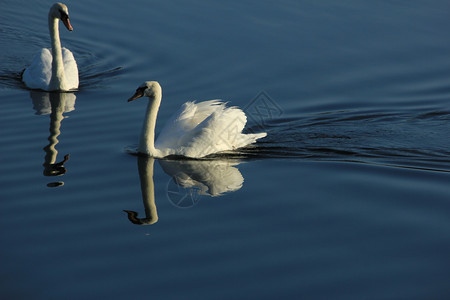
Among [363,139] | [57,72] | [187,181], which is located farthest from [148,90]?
[57,72]

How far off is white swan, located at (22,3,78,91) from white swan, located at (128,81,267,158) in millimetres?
4118

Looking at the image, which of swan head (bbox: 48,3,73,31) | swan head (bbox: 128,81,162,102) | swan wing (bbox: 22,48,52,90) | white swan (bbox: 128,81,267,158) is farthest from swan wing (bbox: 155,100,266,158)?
swan head (bbox: 48,3,73,31)

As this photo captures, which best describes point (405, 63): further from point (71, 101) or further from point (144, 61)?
point (71, 101)

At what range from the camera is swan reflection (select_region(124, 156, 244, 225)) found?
9.68 m

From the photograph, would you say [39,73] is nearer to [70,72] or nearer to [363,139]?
[70,72]

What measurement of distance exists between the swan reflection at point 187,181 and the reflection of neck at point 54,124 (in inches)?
54.9

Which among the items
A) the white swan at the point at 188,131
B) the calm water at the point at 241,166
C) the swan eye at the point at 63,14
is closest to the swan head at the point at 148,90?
the white swan at the point at 188,131

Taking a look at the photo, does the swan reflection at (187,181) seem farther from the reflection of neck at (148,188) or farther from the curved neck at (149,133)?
the curved neck at (149,133)

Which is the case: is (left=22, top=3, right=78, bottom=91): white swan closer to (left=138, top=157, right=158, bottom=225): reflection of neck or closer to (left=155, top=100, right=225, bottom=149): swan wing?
(left=155, top=100, right=225, bottom=149): swan wing

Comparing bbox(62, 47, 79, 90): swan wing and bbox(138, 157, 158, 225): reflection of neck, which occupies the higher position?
bbox(62, 47, 79, 90): swan wing

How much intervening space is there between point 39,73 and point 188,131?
17.0ft

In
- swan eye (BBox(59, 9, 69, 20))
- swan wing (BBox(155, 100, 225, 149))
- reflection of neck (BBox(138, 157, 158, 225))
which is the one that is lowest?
reflection of neck (BBox(138, 157, 158, 225))

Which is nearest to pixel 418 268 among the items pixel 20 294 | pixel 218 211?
pixel 218 211

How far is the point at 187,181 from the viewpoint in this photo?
1062 centimetres
